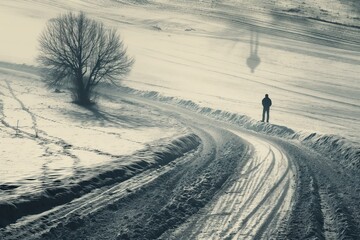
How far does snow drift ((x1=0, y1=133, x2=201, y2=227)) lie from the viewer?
39.6ft

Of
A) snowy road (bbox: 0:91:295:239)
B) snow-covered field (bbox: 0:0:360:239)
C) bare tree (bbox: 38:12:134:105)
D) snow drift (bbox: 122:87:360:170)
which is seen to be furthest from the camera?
bare tree (bbox: 38:12:134:105)

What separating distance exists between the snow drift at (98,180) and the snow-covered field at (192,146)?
47 millimetres

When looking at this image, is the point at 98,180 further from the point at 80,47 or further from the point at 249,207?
the point at 80,47

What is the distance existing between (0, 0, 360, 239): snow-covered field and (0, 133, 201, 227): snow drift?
0.05m

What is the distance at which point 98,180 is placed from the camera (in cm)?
1541

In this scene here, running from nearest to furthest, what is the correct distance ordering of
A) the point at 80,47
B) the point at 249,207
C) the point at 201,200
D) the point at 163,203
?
the point at 249,207, the point at 163,203, the point at 201,200, the point at 80,47

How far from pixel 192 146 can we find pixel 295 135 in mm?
8474

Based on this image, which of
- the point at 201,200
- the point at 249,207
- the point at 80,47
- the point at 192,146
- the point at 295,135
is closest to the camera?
the point at 249,207

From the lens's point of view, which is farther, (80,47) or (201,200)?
(80,47)

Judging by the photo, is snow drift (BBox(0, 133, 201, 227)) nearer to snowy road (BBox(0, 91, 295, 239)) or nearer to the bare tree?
snowy road (BBox(0, 91, 295, 239))

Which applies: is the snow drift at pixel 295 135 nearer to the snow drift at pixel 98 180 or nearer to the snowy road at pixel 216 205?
the snowy road at pixel 216 205

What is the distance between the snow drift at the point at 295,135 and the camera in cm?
2073

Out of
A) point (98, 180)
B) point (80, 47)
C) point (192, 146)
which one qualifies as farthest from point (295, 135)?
point (80, 47)

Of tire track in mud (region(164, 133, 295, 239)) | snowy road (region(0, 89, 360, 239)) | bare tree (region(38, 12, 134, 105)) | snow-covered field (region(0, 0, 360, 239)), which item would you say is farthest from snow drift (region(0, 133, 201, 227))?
bare tree (region(38, 12, 134, 105))
